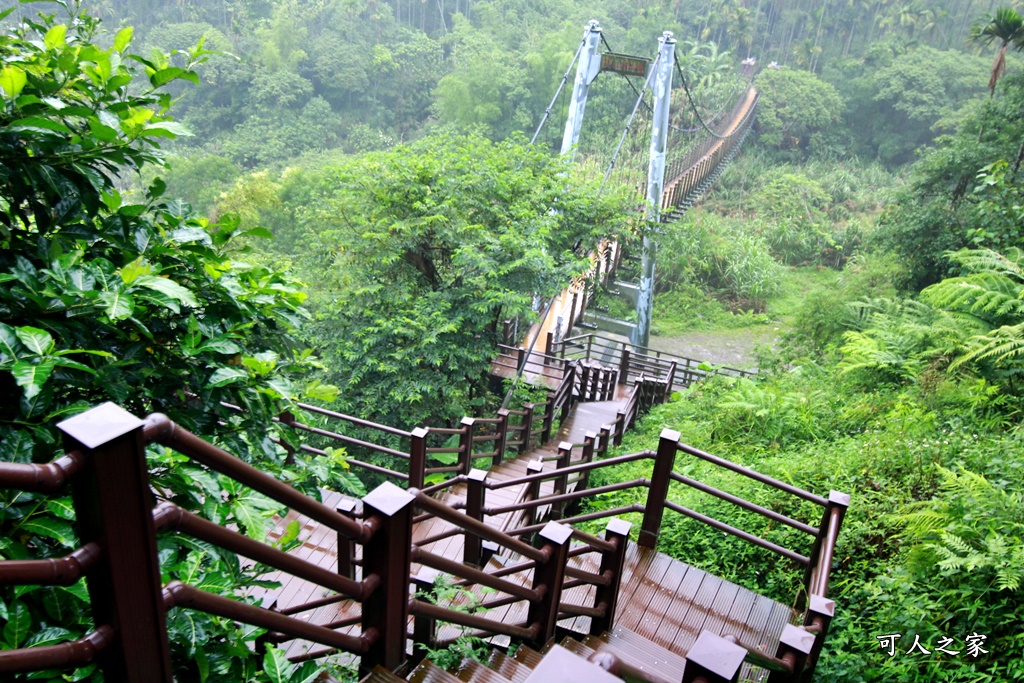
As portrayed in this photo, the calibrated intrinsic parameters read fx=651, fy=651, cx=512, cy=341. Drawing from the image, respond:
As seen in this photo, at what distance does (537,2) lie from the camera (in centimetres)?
3462

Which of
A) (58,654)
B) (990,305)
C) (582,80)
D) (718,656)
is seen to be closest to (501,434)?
(990,305)

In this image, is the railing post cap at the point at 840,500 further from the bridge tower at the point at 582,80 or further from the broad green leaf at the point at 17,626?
the bridge tower at the point at 582,80

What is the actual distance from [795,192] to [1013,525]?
25512mm

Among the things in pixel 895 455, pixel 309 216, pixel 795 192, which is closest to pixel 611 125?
pixel 795 192

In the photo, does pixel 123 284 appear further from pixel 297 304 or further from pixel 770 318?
pixel 770 318

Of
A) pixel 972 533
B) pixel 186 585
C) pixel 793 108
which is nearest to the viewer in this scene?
pixel 186 585

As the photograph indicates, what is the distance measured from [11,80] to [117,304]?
659 mm

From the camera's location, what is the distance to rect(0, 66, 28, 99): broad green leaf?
1669mm

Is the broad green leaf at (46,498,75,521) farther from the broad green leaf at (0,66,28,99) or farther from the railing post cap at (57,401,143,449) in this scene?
the broad green leaf at (0,66,28,99)

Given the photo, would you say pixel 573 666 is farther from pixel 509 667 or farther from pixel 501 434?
pixel 501 434

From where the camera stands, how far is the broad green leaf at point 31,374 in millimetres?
1403

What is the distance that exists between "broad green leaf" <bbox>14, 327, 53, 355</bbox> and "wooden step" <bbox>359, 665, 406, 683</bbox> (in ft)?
3.56

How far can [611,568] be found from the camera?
8.42ft

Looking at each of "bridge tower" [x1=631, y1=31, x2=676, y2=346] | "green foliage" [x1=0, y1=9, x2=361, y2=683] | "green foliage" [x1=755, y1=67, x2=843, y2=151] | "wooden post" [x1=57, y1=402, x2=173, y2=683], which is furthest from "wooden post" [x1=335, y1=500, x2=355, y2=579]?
"green foliage" [x1=755, y1=67, x2=843, y2=151]
